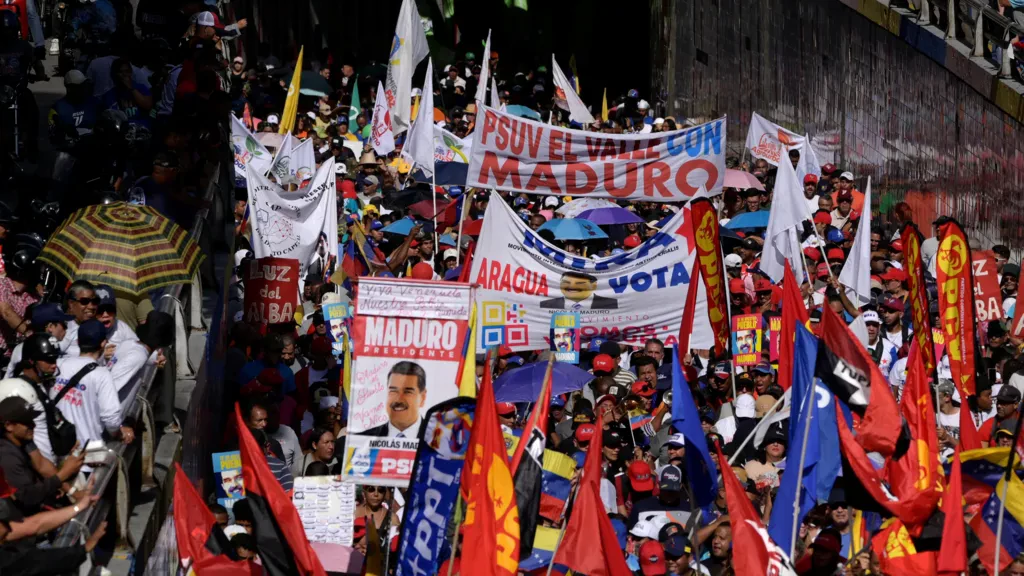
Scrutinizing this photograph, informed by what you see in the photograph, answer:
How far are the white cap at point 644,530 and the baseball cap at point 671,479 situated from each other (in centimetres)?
31

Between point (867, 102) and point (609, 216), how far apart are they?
5459mm

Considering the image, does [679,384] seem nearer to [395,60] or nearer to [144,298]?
[144,298]

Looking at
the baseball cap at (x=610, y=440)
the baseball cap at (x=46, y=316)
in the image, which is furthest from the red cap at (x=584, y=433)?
the baseball cap at (x=46, y=316)

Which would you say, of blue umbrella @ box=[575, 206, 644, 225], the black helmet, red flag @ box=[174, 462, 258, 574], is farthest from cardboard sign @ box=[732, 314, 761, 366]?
the black helmet

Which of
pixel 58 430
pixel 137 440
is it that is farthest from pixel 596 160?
pixel 58 430

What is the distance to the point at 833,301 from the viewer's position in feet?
51.8

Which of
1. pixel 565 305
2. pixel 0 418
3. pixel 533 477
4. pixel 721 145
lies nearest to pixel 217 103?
pixel 565 305

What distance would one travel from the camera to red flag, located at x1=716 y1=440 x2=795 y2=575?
34.1 feet

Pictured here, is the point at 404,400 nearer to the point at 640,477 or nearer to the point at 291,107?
the point at 640,477

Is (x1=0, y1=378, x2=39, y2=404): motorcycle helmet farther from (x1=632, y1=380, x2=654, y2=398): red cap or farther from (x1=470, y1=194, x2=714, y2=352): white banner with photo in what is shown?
(x1=470, y1=194, x2=714, y2=352): white banner with photo

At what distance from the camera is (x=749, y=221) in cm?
2164

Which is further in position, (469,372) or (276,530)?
(469,372)

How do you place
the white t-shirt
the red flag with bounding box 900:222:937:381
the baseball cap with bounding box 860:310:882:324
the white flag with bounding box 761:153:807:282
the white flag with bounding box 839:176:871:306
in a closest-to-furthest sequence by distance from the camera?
the white t-shirt → the red flag with bounding box 900:222:937:381 → the baseball cap with bounding box 860:310:882:324 → the white flag with bounding box 839:176:871:306 → the white flag with bounding box 761:153:807:282

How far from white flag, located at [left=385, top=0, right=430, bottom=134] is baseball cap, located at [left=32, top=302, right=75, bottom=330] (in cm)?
1510
